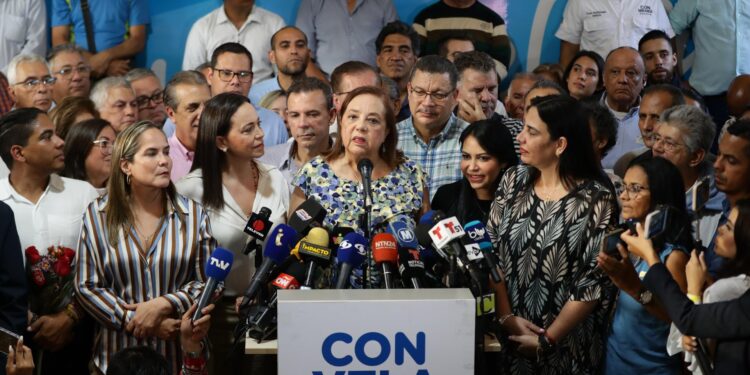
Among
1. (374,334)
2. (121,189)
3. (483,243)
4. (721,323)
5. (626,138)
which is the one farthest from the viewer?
(626,138)

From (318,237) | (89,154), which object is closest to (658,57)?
(89,154)

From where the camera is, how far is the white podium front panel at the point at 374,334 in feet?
10.0

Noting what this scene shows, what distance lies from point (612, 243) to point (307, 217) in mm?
1158

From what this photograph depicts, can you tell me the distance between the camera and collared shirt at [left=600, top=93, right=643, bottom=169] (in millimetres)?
6527

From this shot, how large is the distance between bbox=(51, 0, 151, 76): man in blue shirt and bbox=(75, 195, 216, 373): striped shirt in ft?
13.2

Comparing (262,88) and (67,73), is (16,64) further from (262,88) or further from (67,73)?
(262,88)

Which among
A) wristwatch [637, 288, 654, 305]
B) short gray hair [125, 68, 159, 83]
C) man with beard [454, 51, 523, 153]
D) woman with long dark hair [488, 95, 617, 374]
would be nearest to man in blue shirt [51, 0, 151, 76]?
short gray hair [125, 68, 159, 83]

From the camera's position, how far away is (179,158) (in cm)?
548

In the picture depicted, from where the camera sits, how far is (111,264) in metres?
4.10

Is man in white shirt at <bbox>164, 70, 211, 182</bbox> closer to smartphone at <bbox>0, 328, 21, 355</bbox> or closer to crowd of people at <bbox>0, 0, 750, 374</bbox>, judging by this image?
crowd of people at <bbox>0, 0, 750, 374</bbox>

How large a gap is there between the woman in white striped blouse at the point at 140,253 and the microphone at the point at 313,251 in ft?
2.36

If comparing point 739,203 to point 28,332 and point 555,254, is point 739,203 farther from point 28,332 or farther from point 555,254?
point 28,332

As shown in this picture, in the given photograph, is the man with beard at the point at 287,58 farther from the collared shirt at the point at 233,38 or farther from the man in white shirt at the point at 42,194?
the man in white shirt at the point at 42,194

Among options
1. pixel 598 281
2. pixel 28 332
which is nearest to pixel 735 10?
pixel 598 281
